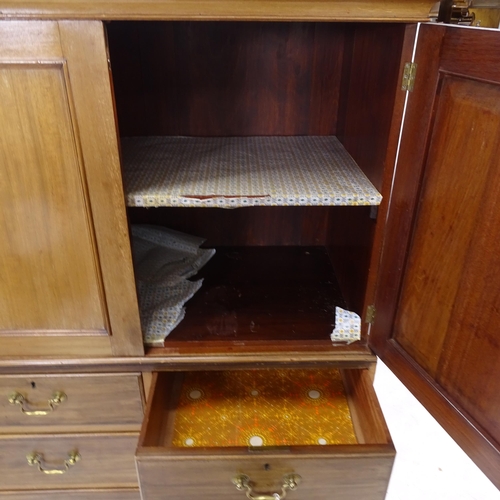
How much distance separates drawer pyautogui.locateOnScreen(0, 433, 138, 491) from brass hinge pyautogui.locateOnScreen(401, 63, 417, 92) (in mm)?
962

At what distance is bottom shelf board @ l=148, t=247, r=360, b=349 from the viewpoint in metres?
1.07

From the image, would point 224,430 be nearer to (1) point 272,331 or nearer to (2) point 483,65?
(1) point 272,331

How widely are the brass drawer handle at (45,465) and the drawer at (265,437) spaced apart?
0.29 meters

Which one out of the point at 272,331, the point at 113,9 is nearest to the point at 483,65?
the point at 113,9

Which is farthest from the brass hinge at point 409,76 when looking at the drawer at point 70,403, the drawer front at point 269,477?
the drawer at point 70,403

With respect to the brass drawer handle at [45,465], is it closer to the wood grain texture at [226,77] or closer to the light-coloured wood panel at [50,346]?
the light-coloured wood panel at [50,346]

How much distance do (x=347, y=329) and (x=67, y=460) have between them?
0.76 m

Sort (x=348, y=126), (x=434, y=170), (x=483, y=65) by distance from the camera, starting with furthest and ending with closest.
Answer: (x=348, y=126) < (x=434, y=170) < (x=483, y=65)

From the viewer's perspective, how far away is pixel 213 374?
1195mm

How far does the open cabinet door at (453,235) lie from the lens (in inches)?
26.3

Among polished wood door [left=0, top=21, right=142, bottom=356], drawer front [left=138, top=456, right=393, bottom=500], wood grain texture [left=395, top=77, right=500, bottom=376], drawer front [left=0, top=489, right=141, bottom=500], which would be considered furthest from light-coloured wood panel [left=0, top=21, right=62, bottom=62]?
drawer front [left=0, top=489, right=141, bottom=500]

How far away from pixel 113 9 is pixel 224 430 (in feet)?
2.78

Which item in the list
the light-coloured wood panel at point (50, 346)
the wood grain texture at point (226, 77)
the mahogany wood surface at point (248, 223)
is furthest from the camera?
the mahogany wood surface at point (248, 223)

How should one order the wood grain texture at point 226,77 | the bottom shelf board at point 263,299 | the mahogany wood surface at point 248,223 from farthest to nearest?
1. the mahogany wood surface at point 248,223
2. the wood grain texture at point 226,77
3. the bottom shelf board at point 263,299
